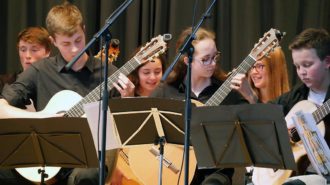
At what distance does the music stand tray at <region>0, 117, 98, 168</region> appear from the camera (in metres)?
3.46

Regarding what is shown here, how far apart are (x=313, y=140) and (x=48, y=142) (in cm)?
143

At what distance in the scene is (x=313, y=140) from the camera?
331cm

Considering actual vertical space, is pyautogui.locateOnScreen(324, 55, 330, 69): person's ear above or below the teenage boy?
below

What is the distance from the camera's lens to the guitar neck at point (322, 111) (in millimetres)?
3742

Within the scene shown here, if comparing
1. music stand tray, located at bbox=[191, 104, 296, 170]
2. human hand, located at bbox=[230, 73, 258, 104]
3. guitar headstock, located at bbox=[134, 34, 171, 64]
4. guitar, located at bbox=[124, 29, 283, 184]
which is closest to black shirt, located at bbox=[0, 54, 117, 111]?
guitar headstock, located at bbox=[134, 34, 171, 64]

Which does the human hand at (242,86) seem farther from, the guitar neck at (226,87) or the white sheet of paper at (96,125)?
the white sheet of paper at (96,125)

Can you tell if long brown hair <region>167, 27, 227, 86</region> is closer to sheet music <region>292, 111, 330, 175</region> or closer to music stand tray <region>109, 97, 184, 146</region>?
music stand tray <region>109, 97, 184, 146</region>

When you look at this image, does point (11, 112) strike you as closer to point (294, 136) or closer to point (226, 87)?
point (226, 87)

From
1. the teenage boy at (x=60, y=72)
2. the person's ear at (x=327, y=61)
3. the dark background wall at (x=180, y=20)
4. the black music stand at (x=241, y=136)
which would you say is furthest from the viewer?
the dark background wall at (x=180, y=20)

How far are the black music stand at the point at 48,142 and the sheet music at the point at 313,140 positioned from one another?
1.12 meters

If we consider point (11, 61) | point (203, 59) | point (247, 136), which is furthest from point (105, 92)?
point (11, 61)

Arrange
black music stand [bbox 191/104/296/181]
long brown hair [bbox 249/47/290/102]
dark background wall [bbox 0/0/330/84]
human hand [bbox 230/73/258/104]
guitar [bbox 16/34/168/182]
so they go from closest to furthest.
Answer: black music stand [bbox 191/104/296/181], human hand [bbox 230/73/258/104], guitar [bbox 16/34/168/182], long brown hair [bbox 249/47/290/102], dark background wall [bbox 0/0/330/84]

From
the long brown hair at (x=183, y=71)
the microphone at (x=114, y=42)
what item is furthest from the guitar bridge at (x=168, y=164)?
the microphone at (x=114, y=42)

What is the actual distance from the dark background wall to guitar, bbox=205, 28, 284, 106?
108 cm
